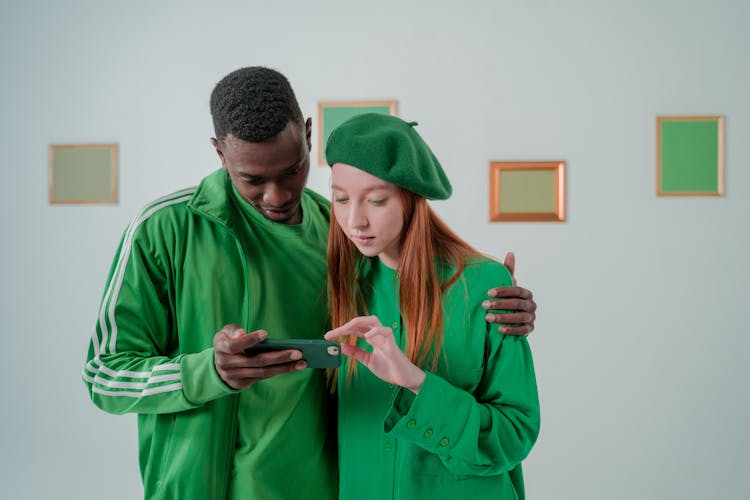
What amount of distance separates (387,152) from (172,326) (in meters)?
0.56

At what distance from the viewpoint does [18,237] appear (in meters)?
3.20

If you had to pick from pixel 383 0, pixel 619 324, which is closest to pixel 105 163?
pixel 383 0

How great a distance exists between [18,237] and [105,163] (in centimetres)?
59

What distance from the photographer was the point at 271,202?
1.27 metres

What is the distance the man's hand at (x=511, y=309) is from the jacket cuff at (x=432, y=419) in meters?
0.15

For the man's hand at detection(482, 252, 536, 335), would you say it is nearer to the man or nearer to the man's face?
the man

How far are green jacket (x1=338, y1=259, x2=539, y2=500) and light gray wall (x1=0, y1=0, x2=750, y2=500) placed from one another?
1.75 metres

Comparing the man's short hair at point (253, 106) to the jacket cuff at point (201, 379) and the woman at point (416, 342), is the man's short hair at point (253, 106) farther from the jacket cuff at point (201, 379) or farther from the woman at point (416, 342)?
the jacket cuff at point (201, 379)

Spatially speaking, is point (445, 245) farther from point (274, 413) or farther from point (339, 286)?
point (274, 413)

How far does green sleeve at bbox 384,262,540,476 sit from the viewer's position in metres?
1.08

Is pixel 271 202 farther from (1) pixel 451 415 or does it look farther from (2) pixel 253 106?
(1) pixel 451 415

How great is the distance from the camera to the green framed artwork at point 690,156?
115 inches

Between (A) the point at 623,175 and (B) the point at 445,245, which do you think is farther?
(A) the point at 623,175

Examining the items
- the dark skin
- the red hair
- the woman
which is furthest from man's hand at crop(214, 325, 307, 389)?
the red hair
